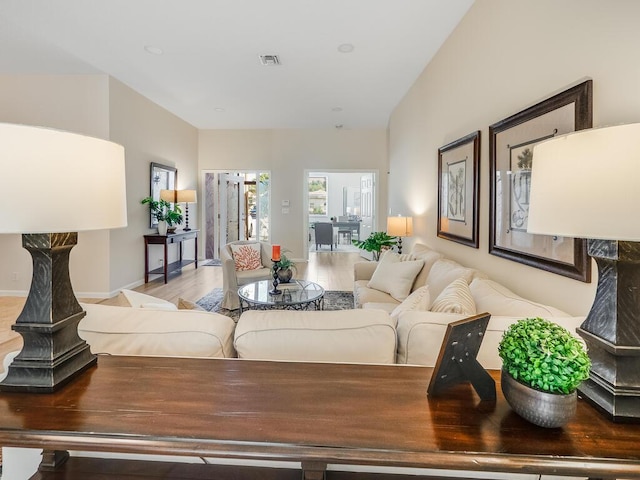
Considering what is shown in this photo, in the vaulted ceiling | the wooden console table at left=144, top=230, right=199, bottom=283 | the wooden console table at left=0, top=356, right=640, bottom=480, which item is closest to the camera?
the wooden console table at left=0, top=356, right=640, bottom=480

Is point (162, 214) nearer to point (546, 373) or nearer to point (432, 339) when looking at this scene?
point (432, 339)

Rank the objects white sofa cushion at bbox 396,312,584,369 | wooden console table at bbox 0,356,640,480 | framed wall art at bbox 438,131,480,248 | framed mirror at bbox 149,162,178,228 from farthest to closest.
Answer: framed mirror at bbox 149,162,178,228, framed wall art at bbox 438,131,480,248, white sofa cushion at bbox 396,312,584,369, wooden console table at bbox 0,356,640,480

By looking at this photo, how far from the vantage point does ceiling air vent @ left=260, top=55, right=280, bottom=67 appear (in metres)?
3.81

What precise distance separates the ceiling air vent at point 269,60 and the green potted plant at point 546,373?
13.0 ft

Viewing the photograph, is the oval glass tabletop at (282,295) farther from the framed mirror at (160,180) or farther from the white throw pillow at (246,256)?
the framed mirror at (160,180)

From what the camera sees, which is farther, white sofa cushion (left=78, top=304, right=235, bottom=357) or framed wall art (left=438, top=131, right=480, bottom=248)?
framed wall art (left=438, top=131, right=480, bottom=248)

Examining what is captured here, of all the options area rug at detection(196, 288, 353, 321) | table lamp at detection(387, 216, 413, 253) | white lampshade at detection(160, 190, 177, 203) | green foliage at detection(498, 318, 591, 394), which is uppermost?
white lampshade at detection(160, 190, 177, 203)

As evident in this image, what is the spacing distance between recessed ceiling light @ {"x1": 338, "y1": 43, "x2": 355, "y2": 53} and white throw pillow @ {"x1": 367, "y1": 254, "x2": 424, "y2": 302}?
231 cm

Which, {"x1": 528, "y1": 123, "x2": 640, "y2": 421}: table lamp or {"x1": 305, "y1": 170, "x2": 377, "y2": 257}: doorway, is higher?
{"x1": 305, "y1": 170, "x2": 377, "y2": 257}: doorway

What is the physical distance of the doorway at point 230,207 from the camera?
7874 millimetres

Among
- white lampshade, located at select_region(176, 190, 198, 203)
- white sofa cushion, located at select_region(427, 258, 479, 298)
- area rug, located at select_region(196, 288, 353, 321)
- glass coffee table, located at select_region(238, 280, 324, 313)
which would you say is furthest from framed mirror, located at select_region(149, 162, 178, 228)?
white sofa cushion, located at select_region(427, 258, 479, 298)

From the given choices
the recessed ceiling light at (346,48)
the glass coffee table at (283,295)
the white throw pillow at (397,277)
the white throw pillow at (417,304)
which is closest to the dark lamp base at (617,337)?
the white throw pillow at (417,304)

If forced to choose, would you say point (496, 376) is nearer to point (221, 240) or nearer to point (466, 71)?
point (466, 71)

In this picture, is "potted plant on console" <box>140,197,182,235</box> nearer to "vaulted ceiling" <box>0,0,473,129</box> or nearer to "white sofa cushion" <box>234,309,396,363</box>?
"vaulted ceiling" <box>0,0,473,129</box>
